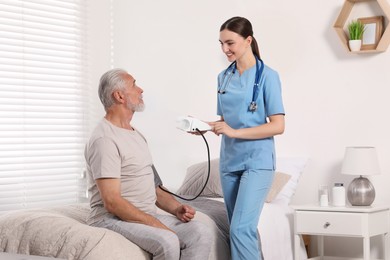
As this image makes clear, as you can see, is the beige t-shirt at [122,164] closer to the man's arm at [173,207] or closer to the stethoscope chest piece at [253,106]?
the man's arm at [173,207]

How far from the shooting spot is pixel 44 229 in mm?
2797

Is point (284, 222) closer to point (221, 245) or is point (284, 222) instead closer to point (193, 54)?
point (221, 245)

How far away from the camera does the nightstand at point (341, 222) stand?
12.0 ft

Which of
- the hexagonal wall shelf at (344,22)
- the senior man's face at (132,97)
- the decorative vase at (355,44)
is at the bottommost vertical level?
the senior man's face at (132,97)

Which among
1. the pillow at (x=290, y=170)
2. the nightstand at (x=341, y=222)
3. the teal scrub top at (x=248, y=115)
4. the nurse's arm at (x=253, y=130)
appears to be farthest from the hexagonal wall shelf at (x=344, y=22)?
the nurse's arm at (x=253, y=130)

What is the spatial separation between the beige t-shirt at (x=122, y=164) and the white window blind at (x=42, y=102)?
75.0 inches

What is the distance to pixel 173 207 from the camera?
10.0 feet

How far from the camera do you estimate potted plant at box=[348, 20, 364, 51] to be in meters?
4.06

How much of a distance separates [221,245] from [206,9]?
2.18 m

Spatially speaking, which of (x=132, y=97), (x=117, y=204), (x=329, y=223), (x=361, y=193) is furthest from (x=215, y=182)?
(x=117, y=204)

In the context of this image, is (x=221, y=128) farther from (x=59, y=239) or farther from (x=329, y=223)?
(x=329, y=223)

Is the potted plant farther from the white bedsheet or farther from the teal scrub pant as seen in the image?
the teal scrub pant

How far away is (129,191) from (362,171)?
1525mm

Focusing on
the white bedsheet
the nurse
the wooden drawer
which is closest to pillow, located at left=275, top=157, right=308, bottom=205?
the white bedsheet
